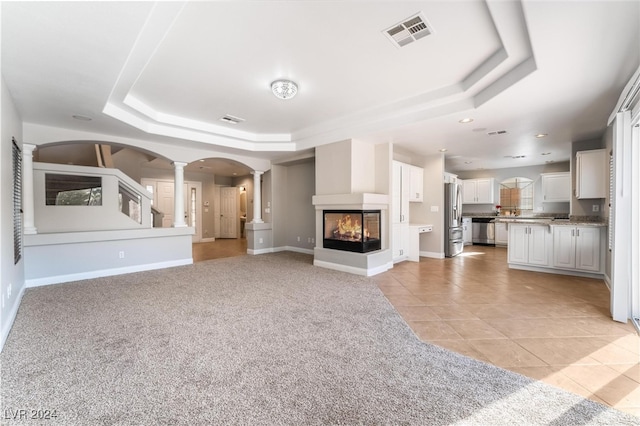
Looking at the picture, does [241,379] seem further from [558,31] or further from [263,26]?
[558,31]

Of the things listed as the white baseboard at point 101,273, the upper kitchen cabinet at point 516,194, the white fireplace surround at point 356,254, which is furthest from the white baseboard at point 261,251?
the upper kitchen cabinet at point 516,194

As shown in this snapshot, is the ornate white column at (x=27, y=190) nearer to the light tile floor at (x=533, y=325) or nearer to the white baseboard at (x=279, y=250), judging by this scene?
the white baseboard at (x=279, y=250)

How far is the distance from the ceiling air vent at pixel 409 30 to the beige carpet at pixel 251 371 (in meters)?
2.76

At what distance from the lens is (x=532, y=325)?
110 inches

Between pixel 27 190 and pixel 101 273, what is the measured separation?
1.65 m

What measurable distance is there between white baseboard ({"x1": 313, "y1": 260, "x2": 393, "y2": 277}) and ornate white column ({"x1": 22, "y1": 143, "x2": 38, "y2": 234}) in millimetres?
4644

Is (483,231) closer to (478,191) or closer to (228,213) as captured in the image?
(478,191)

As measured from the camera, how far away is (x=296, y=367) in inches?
79.7

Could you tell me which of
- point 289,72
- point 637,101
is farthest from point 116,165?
point 637,101

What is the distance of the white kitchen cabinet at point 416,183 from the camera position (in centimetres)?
626

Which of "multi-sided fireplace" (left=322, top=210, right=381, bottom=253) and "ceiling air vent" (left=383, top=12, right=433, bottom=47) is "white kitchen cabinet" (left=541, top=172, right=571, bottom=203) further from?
"ceiling air vent" (left=383, top=12, right=433, bottom=47)

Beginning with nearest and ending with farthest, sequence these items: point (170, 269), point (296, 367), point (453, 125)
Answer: point (296, 367), point (453, 125), point (170, 269)

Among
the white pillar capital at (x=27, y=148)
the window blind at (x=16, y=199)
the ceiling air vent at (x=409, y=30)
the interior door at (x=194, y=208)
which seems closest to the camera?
the ceiling air vent at (x=409, y=30)

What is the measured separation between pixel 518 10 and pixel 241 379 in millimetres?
3346
